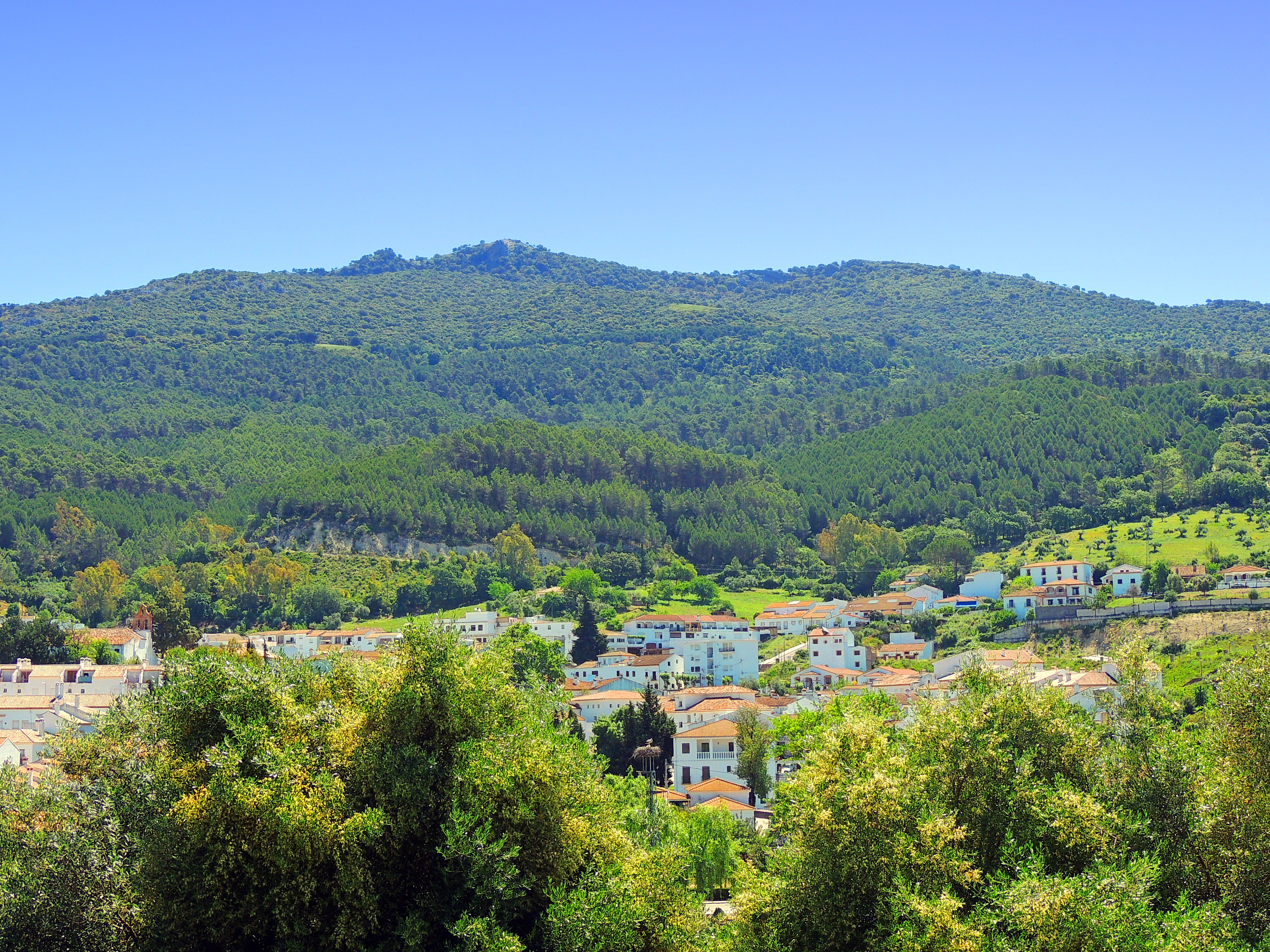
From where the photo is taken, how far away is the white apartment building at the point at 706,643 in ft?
296

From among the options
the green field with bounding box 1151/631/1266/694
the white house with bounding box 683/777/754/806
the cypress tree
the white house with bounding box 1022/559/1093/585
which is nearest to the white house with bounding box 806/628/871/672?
the cypress tree

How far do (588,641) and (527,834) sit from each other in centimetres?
7338

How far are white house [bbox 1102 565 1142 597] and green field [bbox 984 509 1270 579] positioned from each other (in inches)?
198

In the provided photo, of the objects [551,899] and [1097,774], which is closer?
[551,899]

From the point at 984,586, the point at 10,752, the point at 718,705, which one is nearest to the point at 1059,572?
the point at 984,586

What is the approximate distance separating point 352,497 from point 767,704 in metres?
80.5

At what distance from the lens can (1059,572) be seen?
107 metres

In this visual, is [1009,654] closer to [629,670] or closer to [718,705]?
[718,705]

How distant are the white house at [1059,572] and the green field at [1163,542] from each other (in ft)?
12.3

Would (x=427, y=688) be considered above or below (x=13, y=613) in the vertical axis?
above

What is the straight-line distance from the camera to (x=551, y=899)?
2114cm

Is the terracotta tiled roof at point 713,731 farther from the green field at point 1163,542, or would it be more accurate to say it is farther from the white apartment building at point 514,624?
the green field at point 1163,542

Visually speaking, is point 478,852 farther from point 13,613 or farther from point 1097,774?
point 13,613

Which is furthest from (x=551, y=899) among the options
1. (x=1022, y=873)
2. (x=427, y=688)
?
(x=1022, y=873)
